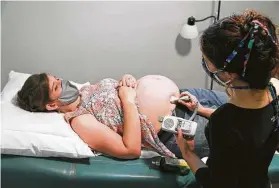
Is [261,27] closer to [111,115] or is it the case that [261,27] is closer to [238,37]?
[238,37]

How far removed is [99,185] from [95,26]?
1.05m

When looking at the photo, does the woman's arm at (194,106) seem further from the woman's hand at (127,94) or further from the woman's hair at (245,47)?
the woman's hair at (245,47)

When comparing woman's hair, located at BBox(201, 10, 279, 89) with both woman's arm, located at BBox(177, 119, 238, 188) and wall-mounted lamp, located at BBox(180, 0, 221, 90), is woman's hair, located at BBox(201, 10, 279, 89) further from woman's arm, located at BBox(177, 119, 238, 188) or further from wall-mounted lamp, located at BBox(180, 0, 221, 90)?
wall-mounted lamp, located at BBox(180, 0, 221, 90)

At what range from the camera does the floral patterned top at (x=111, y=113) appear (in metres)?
1.74

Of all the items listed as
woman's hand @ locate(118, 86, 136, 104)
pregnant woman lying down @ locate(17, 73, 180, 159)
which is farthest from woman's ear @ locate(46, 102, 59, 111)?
woman's hand @ locate(118, 86, 136, 104)

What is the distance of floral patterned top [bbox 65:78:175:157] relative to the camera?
5.71ft

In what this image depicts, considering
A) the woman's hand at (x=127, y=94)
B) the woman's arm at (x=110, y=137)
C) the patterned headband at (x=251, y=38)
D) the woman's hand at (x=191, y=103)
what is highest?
the patterned headband at (x=251, y=38)

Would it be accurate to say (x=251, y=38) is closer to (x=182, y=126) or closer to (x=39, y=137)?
(x=182, y=126)

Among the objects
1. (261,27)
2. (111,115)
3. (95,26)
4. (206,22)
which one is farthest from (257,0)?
(261,27)

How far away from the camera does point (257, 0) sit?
95.6 inches

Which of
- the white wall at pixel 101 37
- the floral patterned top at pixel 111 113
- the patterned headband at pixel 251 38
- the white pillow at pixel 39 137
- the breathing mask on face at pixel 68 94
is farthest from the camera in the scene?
the white wall at pixel 101 37

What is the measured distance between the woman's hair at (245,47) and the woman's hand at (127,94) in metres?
0.73

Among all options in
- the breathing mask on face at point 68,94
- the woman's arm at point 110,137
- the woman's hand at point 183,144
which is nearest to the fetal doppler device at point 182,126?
the woman's hand at point 183,144

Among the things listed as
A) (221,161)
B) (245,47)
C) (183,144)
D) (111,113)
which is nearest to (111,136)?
(111,113)
